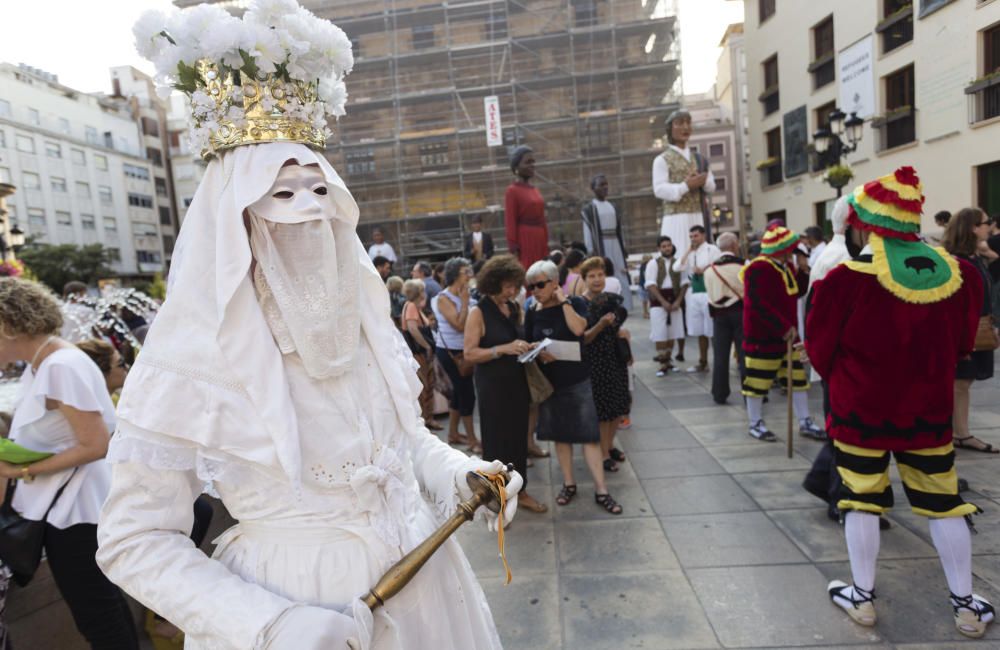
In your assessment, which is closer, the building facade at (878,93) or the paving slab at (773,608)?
the paving slab at (773,608)

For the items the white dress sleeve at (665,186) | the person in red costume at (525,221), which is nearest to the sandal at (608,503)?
the person in red costume at (525,221)

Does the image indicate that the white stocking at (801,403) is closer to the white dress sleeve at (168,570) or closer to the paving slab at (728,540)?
the paving slab at (728,540)

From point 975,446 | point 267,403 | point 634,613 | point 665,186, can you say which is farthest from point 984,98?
point 267,403

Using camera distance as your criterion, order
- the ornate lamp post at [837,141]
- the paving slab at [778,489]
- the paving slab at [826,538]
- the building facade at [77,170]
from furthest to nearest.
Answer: the building facade at [77,170] → the ornate lamp post at [837,141] → the paving slab at [778,489] → the paving slab at [826,538]

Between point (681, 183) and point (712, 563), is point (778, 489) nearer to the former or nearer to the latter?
point (712, 563)

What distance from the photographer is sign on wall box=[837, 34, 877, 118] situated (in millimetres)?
17141

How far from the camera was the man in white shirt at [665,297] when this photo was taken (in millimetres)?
8391

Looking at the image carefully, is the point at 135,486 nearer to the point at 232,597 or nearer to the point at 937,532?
the point at 232,597

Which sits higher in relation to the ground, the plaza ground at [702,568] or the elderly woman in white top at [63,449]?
the elderly woman in white top at [63,449]

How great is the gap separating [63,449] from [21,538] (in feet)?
1.25

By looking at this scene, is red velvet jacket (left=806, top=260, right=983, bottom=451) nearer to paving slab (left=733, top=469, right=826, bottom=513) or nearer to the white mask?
paving slab (left=733, top=469, right=826, bottom=513)

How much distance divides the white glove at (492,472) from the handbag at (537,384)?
8.51 feet

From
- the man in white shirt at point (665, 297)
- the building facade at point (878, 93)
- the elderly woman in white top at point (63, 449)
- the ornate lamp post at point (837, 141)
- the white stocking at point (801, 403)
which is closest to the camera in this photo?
the elderly woman in white top at point (63, 449)

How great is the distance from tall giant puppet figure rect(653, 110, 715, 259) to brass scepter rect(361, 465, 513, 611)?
24.4 ft
